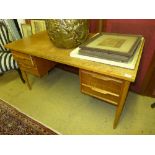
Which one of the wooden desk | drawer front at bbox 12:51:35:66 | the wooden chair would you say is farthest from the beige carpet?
drawer front at bbox 12:51:35:66

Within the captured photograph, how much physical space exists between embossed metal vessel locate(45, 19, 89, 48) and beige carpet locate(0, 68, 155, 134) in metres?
0.65

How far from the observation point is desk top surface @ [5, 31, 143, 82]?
0.76m

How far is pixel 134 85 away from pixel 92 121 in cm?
60

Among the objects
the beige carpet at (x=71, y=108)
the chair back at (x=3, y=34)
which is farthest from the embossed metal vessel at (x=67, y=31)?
the chair back at (x=3, y=34)

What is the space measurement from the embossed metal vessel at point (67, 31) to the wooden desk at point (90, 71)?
0.25 feet

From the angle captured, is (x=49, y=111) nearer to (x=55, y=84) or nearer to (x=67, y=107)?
(x=67, y=107)

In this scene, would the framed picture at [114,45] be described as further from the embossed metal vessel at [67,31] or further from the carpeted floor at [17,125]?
the carpeted floor at [17,125]

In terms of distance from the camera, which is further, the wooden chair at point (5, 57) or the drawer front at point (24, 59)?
the wooden chair at point (5, 57)

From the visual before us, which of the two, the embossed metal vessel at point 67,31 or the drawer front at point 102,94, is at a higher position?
the embossed metal vessel at point 67,31

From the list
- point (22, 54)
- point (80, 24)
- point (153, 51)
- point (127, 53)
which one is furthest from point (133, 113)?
point (22, 54)

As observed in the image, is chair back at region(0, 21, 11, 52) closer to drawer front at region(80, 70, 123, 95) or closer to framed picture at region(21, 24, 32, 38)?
framed picture at region(21, 24, 32, 38)

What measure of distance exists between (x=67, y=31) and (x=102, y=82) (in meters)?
0.41

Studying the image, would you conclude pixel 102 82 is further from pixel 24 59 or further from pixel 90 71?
pixel 24 59

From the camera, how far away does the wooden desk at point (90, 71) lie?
30.8 inches
